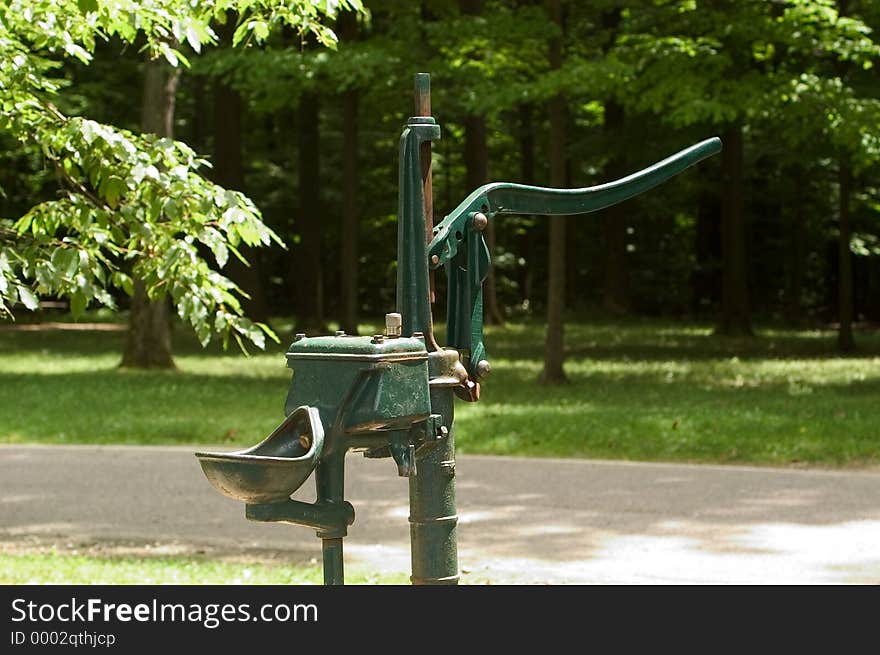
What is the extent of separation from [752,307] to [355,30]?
16.7 meters

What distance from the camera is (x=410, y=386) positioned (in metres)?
2.85

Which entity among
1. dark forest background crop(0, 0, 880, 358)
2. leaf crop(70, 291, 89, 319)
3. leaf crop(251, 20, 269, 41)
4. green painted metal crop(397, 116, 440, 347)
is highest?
dark forest background crop(0, 0, 880, 358)

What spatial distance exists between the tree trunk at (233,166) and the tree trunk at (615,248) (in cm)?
916

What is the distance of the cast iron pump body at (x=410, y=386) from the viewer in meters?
2.71

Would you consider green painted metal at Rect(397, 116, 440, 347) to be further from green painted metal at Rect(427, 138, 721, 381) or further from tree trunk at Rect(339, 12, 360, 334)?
tree trunk at Rect(339, 12, 360, 334)

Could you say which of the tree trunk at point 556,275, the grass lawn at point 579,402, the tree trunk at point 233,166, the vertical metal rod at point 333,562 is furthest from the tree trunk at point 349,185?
the vertical metal rod at point 333,562

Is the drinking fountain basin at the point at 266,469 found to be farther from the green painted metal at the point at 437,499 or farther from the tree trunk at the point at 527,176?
the tree trunk at the point at 527,176

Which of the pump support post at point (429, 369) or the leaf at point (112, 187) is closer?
the pump support post at point (429, 369)

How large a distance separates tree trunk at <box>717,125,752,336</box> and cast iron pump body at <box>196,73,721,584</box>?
72.2 feet

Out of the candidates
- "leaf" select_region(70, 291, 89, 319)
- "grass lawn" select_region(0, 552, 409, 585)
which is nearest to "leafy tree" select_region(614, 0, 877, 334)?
"grass lawn" select_region(0, 552, 409, 585)

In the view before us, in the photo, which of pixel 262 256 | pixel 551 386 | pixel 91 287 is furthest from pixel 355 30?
pixel 91 287

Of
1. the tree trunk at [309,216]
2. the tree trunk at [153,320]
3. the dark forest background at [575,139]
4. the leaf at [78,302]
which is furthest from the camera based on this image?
the tree trunk at [309,216]

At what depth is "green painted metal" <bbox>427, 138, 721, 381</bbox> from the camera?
3.13 metres

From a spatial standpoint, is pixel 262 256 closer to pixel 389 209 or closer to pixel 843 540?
pixel 389 209
